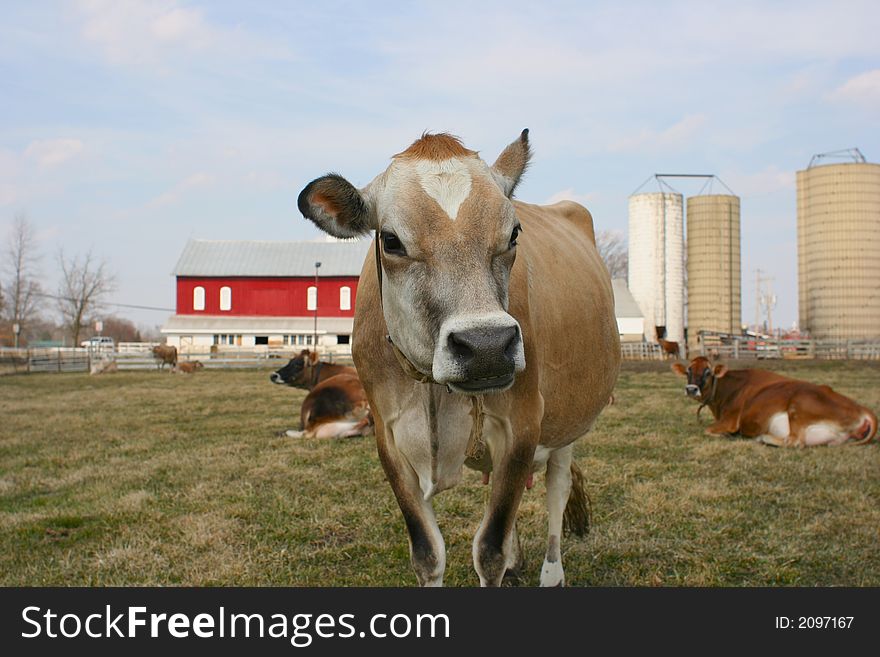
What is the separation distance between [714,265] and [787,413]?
36.1 metres

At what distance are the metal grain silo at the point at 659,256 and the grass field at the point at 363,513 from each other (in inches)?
1374

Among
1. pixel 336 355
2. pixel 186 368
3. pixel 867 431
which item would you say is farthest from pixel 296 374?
pixel 336 355

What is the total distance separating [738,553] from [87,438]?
920 centimetres

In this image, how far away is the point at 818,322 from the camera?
4028 cm

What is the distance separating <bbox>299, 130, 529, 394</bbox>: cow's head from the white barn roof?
4630 cm

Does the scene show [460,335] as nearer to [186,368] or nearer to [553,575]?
[553,575]

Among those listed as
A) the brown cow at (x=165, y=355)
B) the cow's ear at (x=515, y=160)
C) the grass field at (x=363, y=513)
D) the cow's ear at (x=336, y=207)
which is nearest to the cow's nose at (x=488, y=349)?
the cow's ear at (x=336, y=207)

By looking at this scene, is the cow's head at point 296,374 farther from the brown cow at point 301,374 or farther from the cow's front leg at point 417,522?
the cow's front leg at point 417,522

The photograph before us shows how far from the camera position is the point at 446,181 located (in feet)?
9.39

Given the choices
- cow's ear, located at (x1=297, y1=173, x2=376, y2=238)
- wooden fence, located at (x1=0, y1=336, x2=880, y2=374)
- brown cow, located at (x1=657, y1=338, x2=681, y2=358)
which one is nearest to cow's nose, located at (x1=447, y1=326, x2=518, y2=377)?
cow's ear, located at (x1=297, y1=173, x2=376, y2=238)

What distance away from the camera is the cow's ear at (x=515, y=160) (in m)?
3.34

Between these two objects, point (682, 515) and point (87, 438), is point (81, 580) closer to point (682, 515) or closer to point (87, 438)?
point (682, 515)
